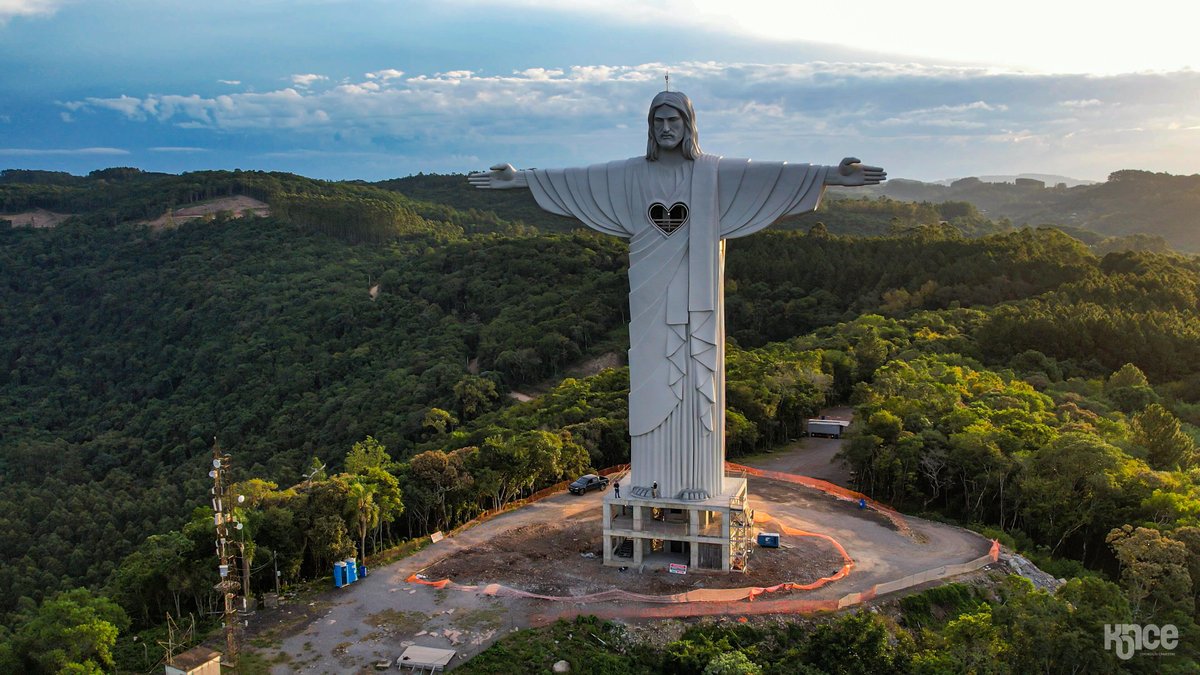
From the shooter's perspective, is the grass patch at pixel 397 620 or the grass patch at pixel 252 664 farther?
the grass patch at pixel 397 620

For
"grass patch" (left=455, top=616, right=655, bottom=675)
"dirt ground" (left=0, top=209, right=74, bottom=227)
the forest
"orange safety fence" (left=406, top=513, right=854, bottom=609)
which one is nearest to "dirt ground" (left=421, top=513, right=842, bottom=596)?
"orange safety fence" (left=406, top=513, right=854, bottom=609)

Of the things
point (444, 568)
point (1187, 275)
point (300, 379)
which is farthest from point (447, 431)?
point (1187, 275)

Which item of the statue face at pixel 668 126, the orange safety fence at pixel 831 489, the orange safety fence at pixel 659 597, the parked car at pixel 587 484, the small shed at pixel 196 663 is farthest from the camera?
the parked car at pixel 587 484

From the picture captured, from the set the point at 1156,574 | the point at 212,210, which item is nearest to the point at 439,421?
the point at 1156,574

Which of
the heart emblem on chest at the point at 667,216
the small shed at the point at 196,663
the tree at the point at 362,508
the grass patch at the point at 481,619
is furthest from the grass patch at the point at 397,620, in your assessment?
the heart emblem on chest at the point at 667,216

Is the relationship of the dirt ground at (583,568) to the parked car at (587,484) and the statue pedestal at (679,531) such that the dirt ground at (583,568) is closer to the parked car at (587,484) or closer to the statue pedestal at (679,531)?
the statue pedestal at (679,531)

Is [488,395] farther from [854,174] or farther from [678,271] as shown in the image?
[854,174]

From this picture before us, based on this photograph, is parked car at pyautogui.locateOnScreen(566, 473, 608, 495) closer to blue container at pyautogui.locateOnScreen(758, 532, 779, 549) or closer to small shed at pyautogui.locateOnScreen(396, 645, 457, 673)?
blue container at pyautogui.locateOnScreen(758, 532, 779, 549)
